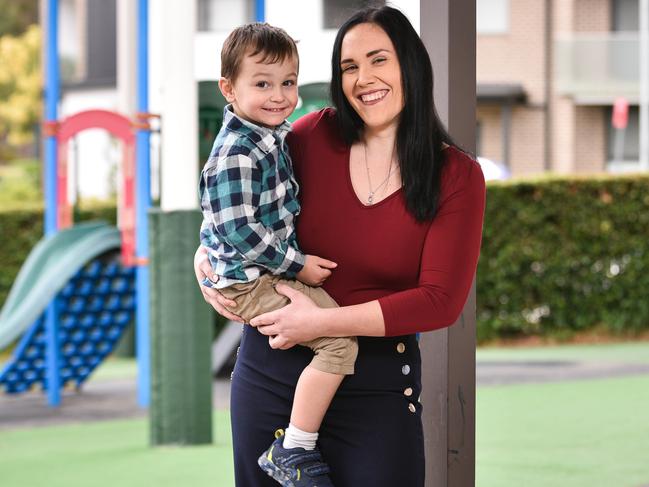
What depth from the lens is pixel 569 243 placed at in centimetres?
1127

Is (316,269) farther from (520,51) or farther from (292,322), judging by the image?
(520,51)

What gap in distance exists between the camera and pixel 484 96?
75.5ft

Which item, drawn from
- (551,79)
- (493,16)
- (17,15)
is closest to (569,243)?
(551,79)

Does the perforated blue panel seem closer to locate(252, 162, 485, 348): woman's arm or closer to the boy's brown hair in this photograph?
the boy's brown hair

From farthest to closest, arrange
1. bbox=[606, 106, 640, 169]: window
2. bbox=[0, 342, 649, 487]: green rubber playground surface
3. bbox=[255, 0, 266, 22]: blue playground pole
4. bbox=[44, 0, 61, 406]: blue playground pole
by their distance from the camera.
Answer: bbox=[606, 106, 640, 169]: window → bbox=[44, 0, 61, 406]: blue playground pole → bbox=[255, 0, 266, 22]: blue playground pole → bbox=[0, 342, 649, 487]: green rubber playground surface

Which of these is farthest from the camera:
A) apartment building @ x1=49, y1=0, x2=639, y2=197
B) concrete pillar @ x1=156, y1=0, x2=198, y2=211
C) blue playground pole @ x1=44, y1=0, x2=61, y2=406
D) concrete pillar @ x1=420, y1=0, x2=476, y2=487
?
apartment building @ x1=49, y1=0, x2=639, y2=197

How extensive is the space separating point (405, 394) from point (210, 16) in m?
20.5

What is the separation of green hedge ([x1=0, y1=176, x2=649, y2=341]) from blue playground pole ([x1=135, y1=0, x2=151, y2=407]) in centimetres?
375

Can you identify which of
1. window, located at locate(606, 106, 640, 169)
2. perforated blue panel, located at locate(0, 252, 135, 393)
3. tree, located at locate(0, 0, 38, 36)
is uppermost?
tree, located at locate(0, 0, 38, 36)

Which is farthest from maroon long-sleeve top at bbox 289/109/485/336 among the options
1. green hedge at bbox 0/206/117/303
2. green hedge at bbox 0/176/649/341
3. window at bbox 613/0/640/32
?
window at bbox 613/0/640/32

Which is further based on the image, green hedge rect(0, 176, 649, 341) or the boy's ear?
green hedge rect(0, 176, 649, 341)

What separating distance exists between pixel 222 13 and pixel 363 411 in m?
20.4

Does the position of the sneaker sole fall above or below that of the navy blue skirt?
below

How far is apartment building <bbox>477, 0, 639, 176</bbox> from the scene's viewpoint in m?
23.5
